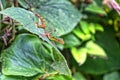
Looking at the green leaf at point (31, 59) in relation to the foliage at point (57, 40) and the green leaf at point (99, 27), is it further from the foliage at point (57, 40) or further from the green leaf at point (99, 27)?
the green leaf at point (99, 27)

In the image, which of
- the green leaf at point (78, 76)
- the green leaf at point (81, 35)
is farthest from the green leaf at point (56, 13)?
the green leaf at point (78, 76)

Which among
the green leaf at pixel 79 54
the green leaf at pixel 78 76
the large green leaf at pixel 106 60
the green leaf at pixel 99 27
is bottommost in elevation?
the green leaf at pixel 78 76

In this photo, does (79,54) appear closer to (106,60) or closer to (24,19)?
(106,60)

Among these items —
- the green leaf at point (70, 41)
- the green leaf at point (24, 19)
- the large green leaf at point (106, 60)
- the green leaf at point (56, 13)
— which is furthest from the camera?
the large green leaf at point (106, 60)

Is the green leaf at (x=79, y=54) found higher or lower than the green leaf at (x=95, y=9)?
lower

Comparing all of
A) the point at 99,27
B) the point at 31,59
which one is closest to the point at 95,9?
the point at 99,27
